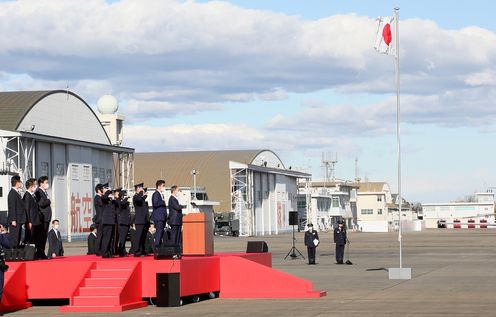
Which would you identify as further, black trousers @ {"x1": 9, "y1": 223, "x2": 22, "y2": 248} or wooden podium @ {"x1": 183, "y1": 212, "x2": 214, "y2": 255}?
wooden podium @ {"x1": 183, "y1": 212, "x2": 214, "y2": 255}

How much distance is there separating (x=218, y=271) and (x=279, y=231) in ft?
305

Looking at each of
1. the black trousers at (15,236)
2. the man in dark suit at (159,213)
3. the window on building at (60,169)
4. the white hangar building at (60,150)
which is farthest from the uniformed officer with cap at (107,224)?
the window on building at (60,169)

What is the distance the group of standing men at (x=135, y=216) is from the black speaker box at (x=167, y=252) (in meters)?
1.31

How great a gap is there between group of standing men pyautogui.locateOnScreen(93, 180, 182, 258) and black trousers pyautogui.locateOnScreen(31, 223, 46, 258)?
65.3 inches

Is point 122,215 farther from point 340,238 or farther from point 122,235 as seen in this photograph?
point 340,238

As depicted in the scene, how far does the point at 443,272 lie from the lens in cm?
3481

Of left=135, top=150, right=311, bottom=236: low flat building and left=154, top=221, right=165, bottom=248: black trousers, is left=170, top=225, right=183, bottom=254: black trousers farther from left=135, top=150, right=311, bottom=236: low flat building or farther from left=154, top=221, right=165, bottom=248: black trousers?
left=135, top=150, right=311, bottom=236: low flat building

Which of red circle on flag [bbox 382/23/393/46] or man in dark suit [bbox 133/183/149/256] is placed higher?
red circle on flag [bbox 382/23/393/46]

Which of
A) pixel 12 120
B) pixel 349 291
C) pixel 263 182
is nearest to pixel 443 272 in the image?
pixel 349 291

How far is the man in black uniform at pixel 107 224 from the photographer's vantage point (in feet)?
84.2

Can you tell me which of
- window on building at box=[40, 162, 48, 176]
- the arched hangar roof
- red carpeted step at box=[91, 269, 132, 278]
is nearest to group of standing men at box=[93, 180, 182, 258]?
red carpeted step at box=[91, 269, 132, 278]

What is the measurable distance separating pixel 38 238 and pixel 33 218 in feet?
2.68

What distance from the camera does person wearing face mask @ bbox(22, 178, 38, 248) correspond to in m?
23.7

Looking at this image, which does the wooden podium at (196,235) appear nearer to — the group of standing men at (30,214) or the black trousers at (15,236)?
the group of standing men at (30,214)
